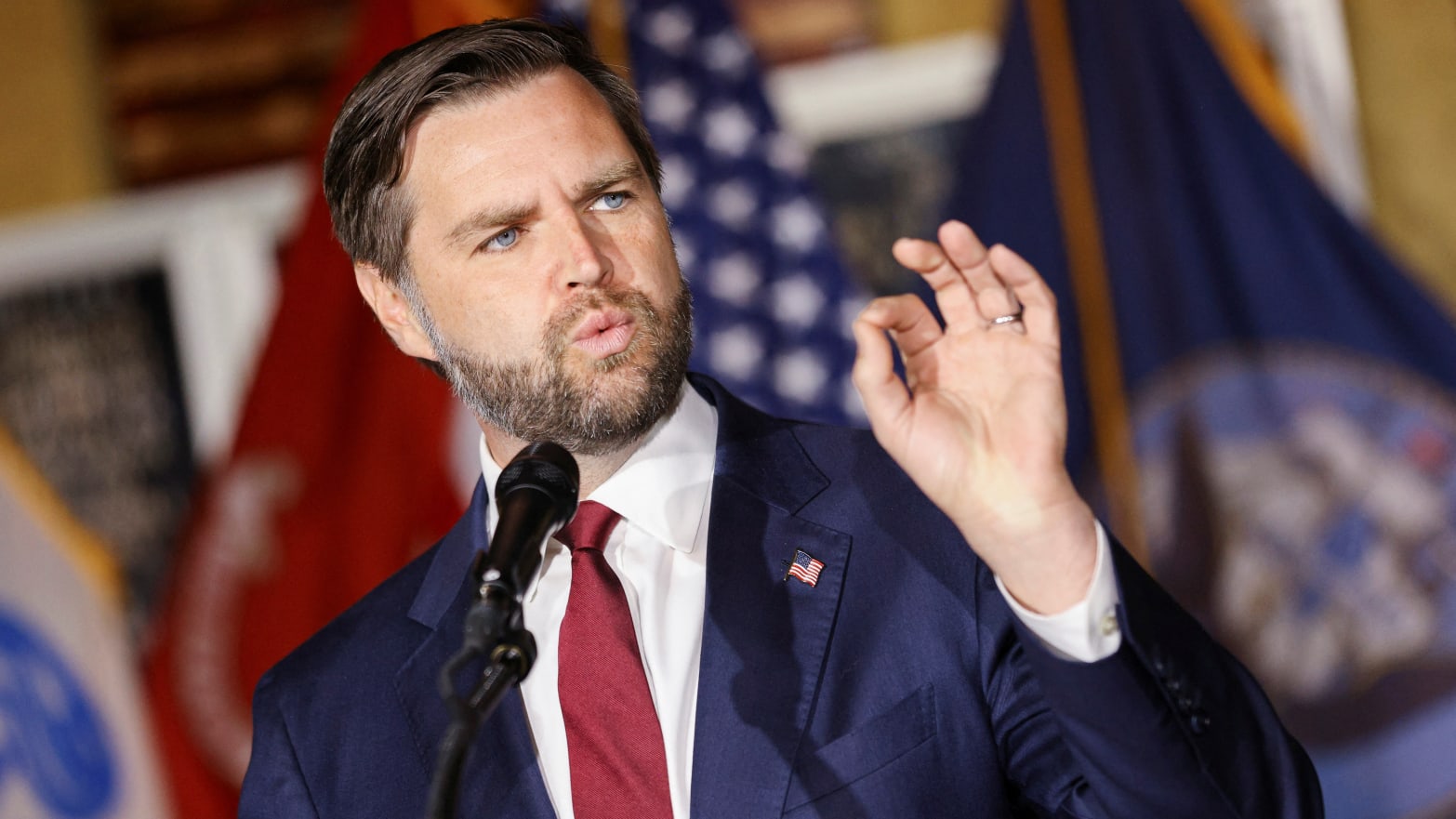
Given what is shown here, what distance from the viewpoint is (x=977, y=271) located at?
130cm

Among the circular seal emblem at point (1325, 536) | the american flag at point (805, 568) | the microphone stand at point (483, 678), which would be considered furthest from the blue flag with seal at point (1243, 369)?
the microphone stand at point (483, 678)

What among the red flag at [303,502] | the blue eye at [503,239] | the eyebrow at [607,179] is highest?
the eyebrow at [607,179]

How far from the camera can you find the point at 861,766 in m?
1.33

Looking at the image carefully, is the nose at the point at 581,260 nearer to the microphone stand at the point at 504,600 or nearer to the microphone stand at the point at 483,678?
the microphone stand at the point at 504,600

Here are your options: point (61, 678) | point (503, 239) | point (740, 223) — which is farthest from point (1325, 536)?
point (61, 678)

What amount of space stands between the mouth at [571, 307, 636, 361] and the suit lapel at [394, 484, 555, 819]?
0.95ft

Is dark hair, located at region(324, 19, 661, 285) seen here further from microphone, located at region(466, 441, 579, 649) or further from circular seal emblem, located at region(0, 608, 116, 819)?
circular seal emblem, located at region(0, 608, 116, 819)

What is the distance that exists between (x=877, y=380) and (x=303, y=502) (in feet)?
7.82

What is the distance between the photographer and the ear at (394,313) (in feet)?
5.46

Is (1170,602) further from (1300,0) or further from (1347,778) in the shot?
(1300,0)

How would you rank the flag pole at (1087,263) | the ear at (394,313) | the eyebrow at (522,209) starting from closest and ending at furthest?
the eyebrow at (522,209) < the ear at (394,313) < the flag pole at (1087,263)

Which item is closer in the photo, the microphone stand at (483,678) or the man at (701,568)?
the microphone stand at (483,678)

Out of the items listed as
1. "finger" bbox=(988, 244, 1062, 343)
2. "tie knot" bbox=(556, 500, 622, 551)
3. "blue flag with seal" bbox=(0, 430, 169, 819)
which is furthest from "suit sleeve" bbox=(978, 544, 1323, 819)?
"blue flag with seal" bbox=(0, 430, 169, 819)

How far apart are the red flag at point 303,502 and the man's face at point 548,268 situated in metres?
1.75
